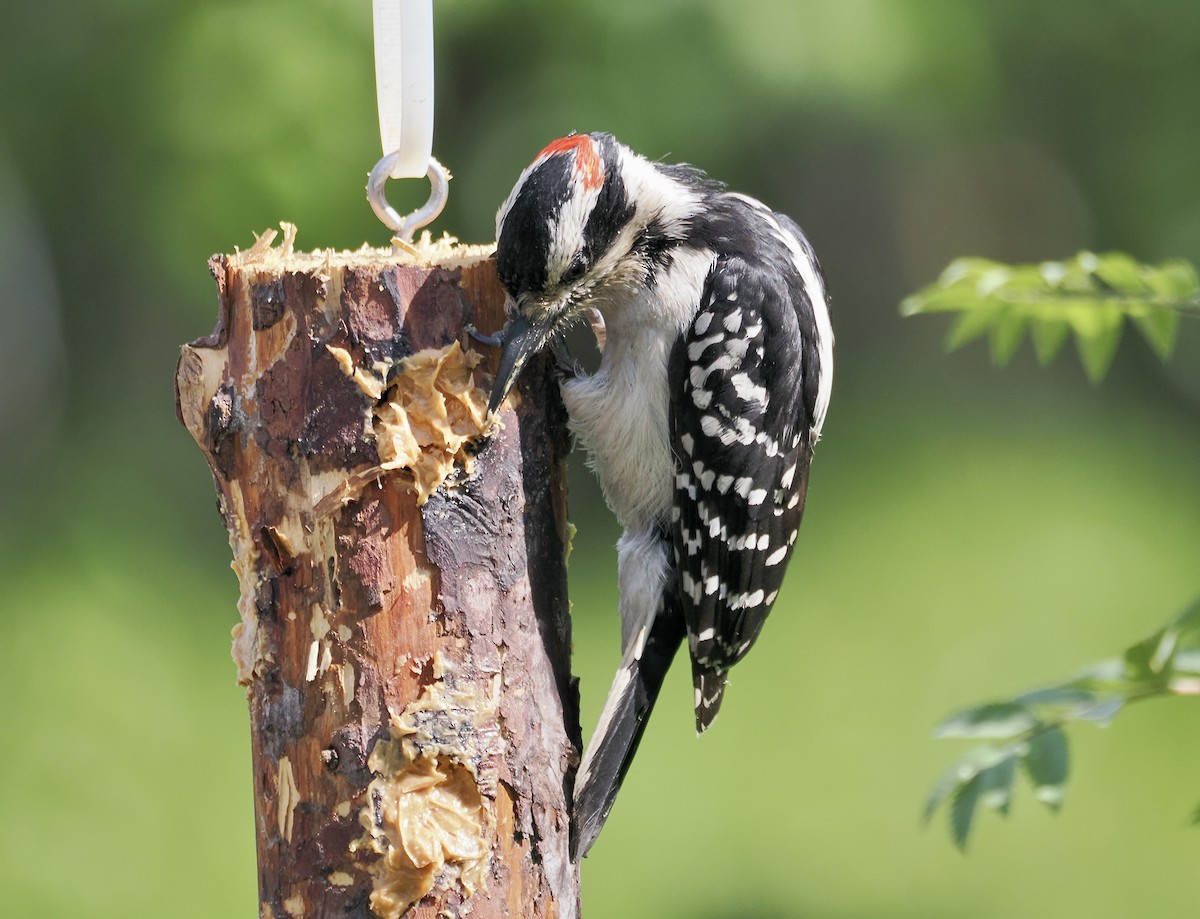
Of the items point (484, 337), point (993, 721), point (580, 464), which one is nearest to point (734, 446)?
point (484, 337)

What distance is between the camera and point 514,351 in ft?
5.15

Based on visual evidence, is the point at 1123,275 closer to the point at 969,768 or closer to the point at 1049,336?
the point at 1049,336

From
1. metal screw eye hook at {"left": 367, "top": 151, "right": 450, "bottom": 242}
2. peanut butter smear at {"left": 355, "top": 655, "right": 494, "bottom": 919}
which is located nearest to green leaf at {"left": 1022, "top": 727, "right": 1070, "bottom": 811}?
peanut butter smear at {"left": 355, "top": 655, "right": 494, "bottom": 919}

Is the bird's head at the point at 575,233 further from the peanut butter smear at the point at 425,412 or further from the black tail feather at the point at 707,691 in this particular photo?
the black tail feather at the point at 707,691

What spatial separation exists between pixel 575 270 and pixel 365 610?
0.54m

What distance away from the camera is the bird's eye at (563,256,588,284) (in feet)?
5.52

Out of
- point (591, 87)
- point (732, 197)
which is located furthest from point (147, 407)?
point (732, 197)

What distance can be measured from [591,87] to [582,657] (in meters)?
1.86

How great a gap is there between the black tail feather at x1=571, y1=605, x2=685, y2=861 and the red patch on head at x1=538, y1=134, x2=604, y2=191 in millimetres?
660

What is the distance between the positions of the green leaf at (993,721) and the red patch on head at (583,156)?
2.86ft

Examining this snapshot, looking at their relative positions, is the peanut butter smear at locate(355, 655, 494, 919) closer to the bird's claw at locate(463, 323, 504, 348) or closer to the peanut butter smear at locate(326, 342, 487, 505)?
the peanut butter smear at locate(326, 342, 487, 505)

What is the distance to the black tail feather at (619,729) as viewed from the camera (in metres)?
1.66

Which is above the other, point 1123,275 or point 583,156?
point 583,156

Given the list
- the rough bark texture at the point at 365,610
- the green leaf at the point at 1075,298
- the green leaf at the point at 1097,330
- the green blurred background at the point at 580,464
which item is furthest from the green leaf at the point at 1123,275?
the green blurred background at the point at 580,464
